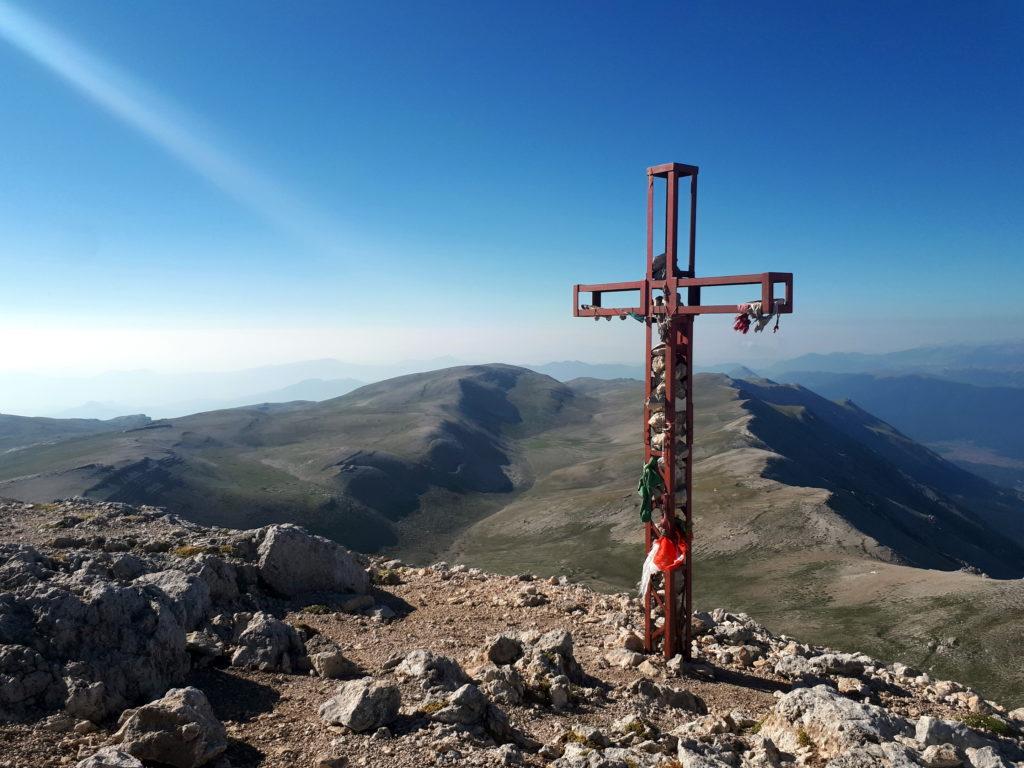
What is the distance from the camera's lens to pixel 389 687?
912 cm

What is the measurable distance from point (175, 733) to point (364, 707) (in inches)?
95.6

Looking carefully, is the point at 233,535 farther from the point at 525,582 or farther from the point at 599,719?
the point at 599,719

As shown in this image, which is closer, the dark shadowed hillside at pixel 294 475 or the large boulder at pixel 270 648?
the large boulder at pixel 270 648

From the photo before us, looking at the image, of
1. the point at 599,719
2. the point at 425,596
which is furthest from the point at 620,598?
the point at 599,719

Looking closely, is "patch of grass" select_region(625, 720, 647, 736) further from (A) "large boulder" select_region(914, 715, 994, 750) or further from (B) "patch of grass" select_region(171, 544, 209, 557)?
(B) "patch of grass" select_region(171, 544, 209, 557)

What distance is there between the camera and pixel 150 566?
50.3 feet

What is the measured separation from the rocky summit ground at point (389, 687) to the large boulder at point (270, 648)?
4cm

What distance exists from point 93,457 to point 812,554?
155 metres

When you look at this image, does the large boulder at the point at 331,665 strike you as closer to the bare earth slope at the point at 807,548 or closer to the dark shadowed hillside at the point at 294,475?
the bare earth slope at the point at 807,548

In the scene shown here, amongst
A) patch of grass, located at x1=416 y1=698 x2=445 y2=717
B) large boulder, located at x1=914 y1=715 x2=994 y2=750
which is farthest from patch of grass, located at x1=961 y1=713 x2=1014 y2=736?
patch of grass, located at x1=416 y1=698 x2=445 y2=717

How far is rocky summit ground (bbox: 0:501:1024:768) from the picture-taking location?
8.22 meters

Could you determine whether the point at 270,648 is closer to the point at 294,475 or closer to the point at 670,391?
the point at 670,391

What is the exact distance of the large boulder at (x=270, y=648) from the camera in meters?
11.5

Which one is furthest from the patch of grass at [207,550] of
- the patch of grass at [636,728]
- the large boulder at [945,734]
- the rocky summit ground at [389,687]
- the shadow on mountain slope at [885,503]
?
the shadow on mountain slope at [885,503]
